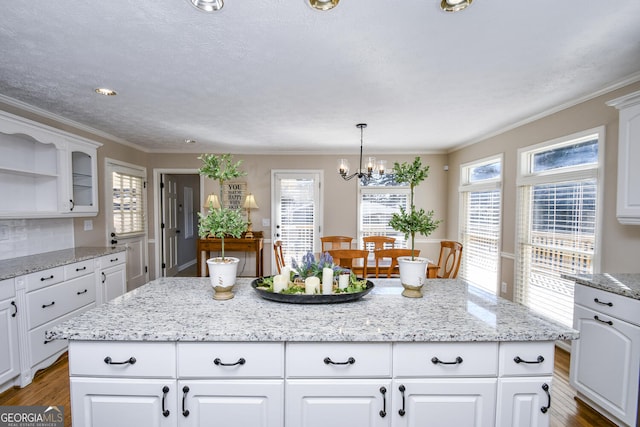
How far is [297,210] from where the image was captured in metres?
5.32

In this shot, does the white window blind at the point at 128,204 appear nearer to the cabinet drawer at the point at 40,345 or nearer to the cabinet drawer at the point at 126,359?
the cabinet drawer at the point at 40,345

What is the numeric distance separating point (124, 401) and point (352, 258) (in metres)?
2.24

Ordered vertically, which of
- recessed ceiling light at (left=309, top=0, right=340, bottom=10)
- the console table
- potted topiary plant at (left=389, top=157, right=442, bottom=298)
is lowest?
the console table

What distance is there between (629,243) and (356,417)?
260 centimetres

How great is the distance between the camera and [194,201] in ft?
23.8

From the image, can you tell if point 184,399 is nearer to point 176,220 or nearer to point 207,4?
point 207,4

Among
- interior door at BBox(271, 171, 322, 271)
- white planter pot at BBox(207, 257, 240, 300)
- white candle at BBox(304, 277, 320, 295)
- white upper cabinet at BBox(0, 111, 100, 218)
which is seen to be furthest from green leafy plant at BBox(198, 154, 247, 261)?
interior door at BBox(271, 171, 322, 271)

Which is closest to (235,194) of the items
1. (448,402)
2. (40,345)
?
(40,345)

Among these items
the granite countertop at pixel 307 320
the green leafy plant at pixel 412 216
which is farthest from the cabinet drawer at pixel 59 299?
the green leafy plant at pixel 412 216

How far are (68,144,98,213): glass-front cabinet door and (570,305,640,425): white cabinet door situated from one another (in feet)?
15.4

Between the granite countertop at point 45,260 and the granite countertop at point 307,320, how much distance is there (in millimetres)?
1349

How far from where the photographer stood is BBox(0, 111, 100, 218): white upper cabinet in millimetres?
2693

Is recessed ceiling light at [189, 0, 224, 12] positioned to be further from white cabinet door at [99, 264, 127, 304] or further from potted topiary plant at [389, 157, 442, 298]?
white cabinet door at [99, 264, 127, 304]

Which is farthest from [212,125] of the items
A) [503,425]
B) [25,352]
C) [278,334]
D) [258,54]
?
[503,425]
